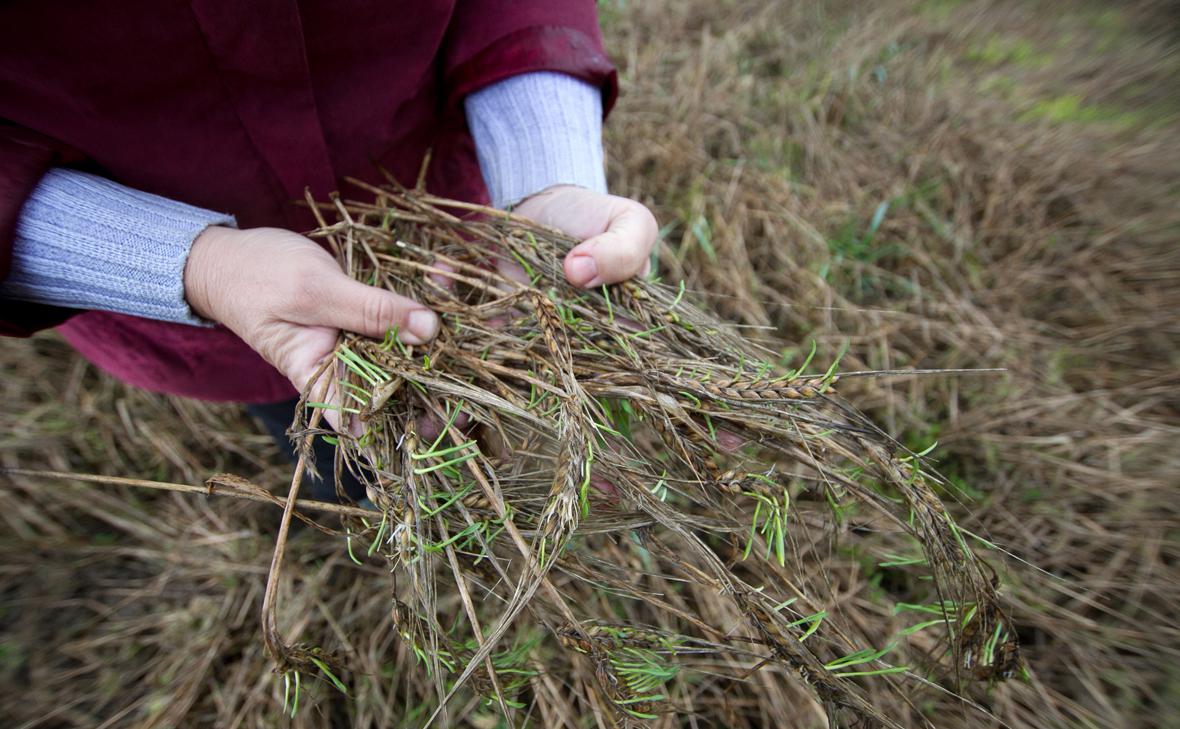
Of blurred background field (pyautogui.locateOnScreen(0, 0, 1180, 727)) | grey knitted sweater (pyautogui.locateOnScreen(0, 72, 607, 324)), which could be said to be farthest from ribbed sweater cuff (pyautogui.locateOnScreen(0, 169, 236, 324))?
blurred background field (pyautogui.locateOnScreen(0, 0, 1180, 727))

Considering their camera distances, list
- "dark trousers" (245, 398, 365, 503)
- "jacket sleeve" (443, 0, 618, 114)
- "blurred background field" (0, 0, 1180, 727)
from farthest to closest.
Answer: "blurred background field" (0, 0, 1180, 727)
"dark trousers" (245, 398, 365, 503)
"jacket sleeve" (443, 0, 618, 114)

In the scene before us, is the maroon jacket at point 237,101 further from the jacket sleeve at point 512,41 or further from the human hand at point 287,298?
the human hand at point 287,298

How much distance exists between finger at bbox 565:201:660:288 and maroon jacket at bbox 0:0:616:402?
371 mm

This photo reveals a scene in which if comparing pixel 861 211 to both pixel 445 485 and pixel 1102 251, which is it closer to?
pixel 1102 251

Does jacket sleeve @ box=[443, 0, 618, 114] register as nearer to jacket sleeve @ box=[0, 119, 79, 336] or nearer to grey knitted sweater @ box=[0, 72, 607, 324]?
grey knitted sweater @ box=[0, 72, 607, 324]

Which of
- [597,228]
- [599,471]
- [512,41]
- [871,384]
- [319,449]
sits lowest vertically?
[871,384]

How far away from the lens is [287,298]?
89 centimetres

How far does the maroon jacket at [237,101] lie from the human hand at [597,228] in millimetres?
239

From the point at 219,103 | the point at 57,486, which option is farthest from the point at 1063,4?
the point at 57,486

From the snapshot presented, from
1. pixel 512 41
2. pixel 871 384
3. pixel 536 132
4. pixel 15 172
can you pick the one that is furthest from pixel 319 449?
pixel 871 384

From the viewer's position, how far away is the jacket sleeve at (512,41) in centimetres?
110

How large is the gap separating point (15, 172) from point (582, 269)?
763 millimetres

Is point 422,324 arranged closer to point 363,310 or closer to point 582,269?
point 363,310

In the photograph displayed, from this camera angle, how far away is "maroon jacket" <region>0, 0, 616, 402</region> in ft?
2.53
